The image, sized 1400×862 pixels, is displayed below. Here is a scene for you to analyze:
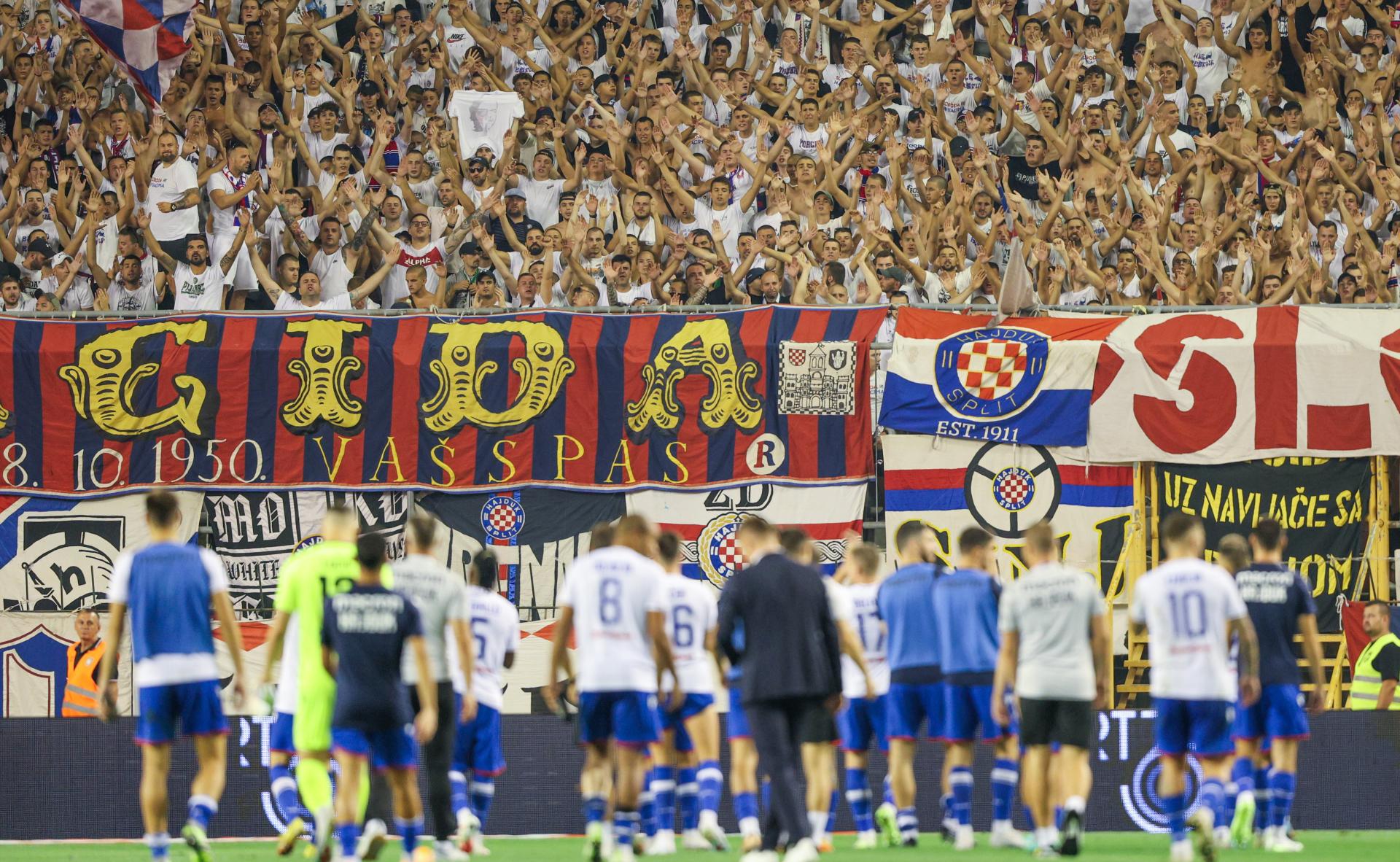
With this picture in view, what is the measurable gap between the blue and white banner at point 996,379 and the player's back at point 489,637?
753 centimetres

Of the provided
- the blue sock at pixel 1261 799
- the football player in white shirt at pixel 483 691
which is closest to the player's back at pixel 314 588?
the football player in white shirt at pixel 483 691

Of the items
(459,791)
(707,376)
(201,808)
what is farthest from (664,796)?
(707,376)

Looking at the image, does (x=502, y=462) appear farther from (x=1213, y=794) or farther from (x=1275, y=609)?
(x=1213, y=794)

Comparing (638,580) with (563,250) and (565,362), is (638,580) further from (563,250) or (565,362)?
(563,250)

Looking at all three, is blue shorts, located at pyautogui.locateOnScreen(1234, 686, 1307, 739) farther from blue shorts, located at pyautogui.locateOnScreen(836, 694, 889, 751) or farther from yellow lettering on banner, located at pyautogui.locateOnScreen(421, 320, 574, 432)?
→ yellow lettering on banner, located at pyautogui.locateOnScreen(421, 320, 574, 432)

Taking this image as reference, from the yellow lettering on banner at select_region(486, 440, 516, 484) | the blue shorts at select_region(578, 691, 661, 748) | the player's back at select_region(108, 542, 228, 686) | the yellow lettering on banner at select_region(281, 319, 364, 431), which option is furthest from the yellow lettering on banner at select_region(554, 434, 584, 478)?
the player's back at select_region(108, 542, 228, 686)

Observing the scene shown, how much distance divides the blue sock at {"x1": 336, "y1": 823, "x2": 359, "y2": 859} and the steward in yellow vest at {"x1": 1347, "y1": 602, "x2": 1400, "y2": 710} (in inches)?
400

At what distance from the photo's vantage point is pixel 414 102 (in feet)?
74.5

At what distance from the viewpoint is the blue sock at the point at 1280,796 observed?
1350cm

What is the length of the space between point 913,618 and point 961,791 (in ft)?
3.96

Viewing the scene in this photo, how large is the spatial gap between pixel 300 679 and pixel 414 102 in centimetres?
1279

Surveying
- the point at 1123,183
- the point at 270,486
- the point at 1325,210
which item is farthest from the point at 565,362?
the point at 1325,210

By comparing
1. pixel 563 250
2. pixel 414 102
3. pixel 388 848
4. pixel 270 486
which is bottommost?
pixel 388 848

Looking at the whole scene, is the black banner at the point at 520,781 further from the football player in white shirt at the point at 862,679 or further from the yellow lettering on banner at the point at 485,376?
the yellow lettering on banner at the point at 485,376
